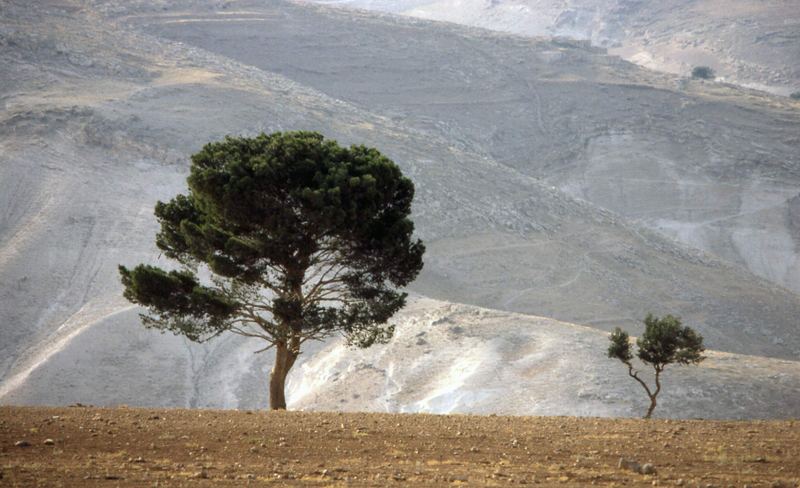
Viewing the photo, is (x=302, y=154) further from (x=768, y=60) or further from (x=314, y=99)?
(x=768, y=60)

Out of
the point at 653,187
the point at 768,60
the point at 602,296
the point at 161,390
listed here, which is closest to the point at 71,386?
the point at 161,390

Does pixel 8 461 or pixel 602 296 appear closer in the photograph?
pixel 8 461

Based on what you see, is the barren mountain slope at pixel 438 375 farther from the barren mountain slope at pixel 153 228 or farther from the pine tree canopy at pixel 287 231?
the pine tree canopy at pixel 287 231

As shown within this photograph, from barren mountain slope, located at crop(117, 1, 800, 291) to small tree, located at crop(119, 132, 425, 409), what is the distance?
52.4 metres

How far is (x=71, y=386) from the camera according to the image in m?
31.1

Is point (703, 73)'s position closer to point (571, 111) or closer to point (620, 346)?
point (571, 111)

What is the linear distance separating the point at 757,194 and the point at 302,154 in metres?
63.1

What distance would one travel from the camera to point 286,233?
17.2 m

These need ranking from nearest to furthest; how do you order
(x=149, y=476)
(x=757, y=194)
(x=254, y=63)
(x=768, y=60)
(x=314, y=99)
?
(x=149, y=476) → (x=314, y=99) → (x=757, y=194) → (x=254, y=63) → (x=768, y=60)

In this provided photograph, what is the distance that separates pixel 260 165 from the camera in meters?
16.8

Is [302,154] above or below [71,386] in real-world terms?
above

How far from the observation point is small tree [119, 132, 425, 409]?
55.8ft

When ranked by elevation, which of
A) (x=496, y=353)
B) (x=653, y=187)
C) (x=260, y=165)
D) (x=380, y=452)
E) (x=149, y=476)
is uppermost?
(x=260, y=165)

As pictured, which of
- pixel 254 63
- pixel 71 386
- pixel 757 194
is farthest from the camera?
pixel 254 63
